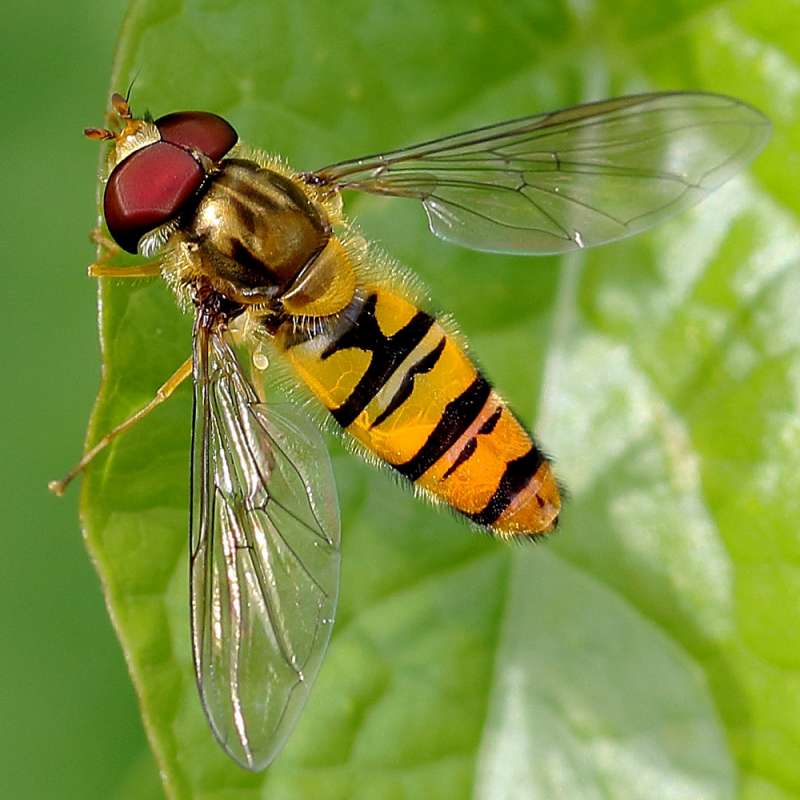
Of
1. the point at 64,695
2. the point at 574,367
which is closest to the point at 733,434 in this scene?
the point at 574,367

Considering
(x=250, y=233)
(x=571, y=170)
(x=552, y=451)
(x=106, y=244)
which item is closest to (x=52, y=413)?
(x=106, y=244)

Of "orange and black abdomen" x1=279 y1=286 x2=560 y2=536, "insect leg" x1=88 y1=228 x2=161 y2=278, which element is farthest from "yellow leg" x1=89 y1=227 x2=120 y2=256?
"orange and black abdomen" x1=279 y1=286 x2=560 y2=536

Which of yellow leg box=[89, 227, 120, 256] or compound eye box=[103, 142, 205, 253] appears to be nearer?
compound eye box=[103, 142, 205, 253]

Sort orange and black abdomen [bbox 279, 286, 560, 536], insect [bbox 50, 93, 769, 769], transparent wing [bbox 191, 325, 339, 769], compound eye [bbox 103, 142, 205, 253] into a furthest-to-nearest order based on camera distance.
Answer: orange and black abdomen [bbox 279, 286, 560, 536]
compound eye [bbox 103, 142, 205, 253]
insect [bbox 50, 93, 769, 769]
transparent wing [bbox 191, 325, 339, 769]

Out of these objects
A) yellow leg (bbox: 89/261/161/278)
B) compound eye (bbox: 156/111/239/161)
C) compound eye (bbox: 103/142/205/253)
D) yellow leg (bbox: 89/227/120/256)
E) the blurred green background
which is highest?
compound eye (bbox: 156/111/239/161)

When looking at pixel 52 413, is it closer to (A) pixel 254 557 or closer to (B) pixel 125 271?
(B) pixel 125 271

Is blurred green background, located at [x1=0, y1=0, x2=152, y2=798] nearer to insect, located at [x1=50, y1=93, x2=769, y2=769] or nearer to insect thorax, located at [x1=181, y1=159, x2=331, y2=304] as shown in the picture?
insect, located at [x1=50, y1=93, x2=769, y2=769]

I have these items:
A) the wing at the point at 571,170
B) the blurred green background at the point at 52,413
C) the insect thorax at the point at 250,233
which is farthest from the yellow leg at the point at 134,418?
the blurred green background at the point at 52,413
